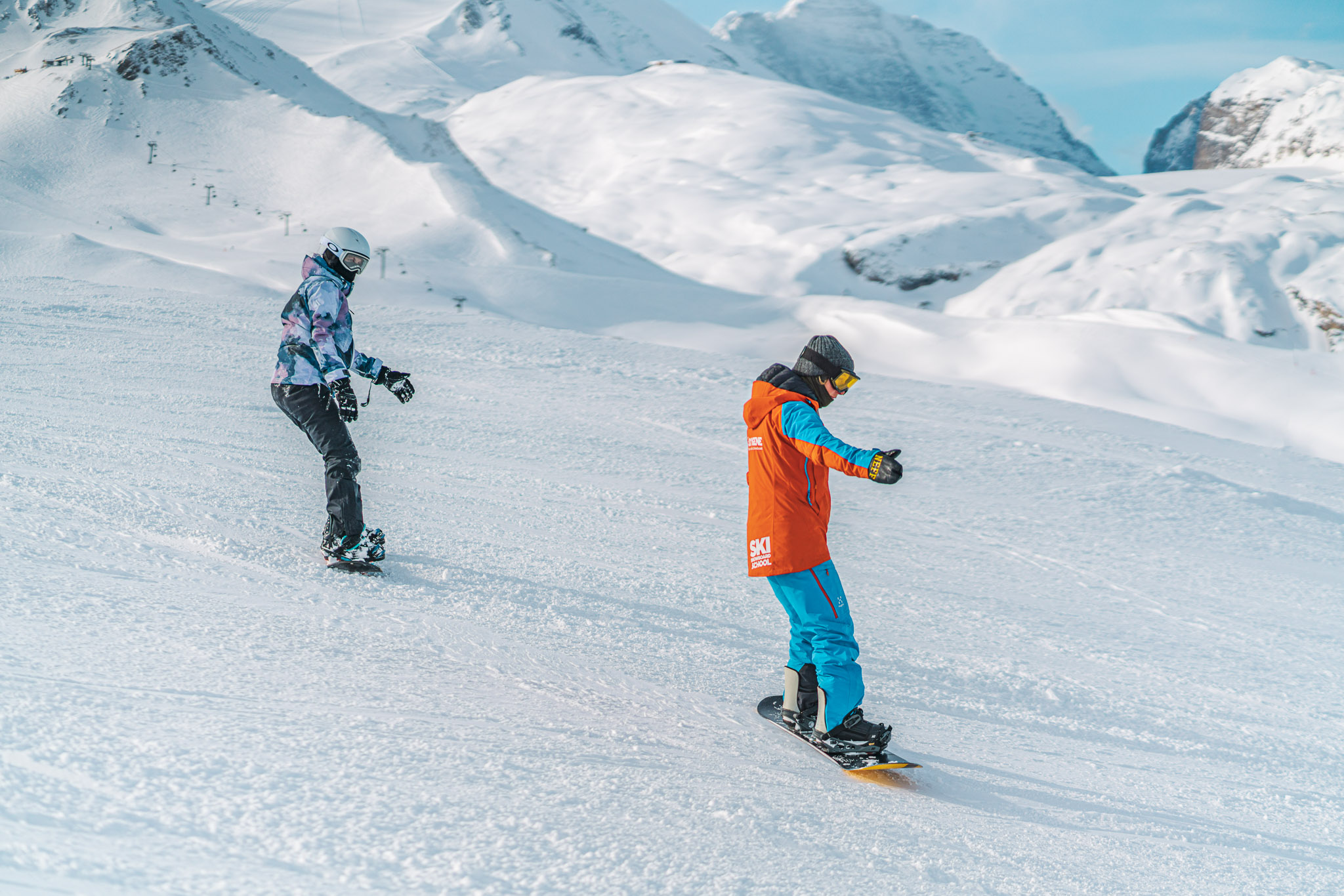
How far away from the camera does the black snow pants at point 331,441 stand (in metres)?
4.30

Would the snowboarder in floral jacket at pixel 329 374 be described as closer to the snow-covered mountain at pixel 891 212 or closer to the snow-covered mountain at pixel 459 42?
the snow-covered mountain at pixel 891 212

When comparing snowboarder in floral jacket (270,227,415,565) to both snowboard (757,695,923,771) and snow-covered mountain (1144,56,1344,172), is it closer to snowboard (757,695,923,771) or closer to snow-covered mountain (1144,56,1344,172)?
snowboard (757,695,923,771)

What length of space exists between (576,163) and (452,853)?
5591 centimetres

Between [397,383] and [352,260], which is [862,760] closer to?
[397,383]

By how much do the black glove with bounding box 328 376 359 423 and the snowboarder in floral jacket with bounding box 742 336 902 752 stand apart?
6.59 ft

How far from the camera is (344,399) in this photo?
4223 millimetres

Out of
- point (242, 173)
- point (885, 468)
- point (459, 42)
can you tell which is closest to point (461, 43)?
point (459, 42)

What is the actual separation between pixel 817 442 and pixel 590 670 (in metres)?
1.36

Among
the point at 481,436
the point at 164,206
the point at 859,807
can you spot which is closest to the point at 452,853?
the point at 859,807

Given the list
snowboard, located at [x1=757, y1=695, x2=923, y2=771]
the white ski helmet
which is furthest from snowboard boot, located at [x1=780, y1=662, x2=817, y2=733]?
the white ski helmet

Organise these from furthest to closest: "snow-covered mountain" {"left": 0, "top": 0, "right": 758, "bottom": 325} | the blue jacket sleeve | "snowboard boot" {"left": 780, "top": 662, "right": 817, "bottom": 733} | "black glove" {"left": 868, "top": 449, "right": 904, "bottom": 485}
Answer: "snow-covered mountain" {"left": 0, "top": 0, "right": 758, "bottom": 325}
"snowboard boot" {"left": 780, "top": 662, "right": 817, "bottom": 733}
the blue jacket sleeve
"black glove" {"left": 868, "top": 449, "right": 904, "bottom": 485}

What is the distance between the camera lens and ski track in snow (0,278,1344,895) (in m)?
2.34

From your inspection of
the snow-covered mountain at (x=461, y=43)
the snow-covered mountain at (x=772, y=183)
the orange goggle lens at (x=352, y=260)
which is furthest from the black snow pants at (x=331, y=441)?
the snow-covered mountain at (x=461, y=43)

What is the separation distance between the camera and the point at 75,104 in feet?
113
